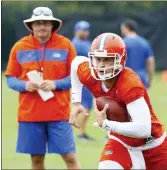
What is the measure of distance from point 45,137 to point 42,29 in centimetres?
108

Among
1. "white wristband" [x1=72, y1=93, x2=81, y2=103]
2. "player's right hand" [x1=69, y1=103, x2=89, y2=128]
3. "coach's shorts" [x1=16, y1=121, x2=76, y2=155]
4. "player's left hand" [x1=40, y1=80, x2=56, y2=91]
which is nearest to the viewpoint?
"player's right hand" [x1=69, y1=103, x2=89, y2=128]

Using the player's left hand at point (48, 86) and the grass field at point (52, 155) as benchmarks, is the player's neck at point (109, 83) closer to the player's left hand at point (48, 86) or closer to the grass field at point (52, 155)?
the player's left hand at point (48, 86)

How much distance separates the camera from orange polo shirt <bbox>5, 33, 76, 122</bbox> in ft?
21.4

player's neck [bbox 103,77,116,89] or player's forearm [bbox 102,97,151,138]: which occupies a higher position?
player's neck [bbox 103,77,116,89]

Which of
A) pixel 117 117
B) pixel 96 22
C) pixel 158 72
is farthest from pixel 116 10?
pixel 117 117

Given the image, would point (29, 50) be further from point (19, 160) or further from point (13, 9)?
point (13, 9)

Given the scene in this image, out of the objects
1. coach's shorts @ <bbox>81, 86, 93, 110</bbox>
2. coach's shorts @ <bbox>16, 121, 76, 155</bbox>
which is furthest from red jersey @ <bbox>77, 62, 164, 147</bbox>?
coach's shorts @ <bbox>81, 86, 93, 110</bbox>

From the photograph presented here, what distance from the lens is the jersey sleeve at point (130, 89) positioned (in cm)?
489

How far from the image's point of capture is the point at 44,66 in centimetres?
651

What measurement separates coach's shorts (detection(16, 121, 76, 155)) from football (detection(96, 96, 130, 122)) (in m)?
1.54

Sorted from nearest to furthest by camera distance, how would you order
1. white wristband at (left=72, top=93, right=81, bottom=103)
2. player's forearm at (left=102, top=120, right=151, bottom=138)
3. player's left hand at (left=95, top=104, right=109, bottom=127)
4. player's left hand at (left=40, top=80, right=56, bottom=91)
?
player's forearm at (left=102, top=120, right=151, bottom=138) → player's left hand at (left=95, top=104, right=109, bottom=127) → white wristband at (left=72, top=93, right=81, bottom=103) → player's left hand at (left=40, top=80, right=56, bottom=91)

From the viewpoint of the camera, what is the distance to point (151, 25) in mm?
23531

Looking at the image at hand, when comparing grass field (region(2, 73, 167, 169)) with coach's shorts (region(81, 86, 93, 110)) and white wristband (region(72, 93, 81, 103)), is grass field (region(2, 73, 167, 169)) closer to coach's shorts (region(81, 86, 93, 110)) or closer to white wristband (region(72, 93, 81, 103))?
coach's shorts (region(81, 86, 93, 110))

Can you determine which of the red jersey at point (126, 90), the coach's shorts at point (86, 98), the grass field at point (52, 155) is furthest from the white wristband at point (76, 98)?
the coach's shorts at point (86, 98)
